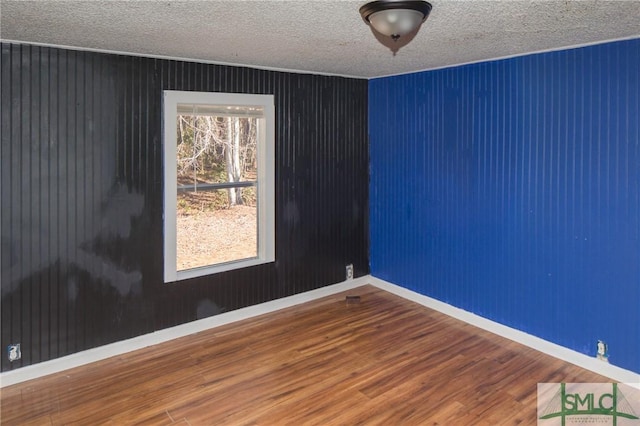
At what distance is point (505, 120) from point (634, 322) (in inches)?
67.0

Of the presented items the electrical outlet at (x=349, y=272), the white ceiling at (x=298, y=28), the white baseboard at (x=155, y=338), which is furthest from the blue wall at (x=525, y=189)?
the white baseboard at (x=155, y=338)

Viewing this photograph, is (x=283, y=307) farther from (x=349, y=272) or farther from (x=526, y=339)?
(x=526, y=339)

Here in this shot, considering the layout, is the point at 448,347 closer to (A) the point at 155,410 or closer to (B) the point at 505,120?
(B) the point at 505,120

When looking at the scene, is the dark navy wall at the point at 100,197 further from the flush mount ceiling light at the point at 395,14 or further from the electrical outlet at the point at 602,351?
the electrical outlet at the point at 602,351

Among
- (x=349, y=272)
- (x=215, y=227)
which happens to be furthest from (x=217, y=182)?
(x=349, y=272)

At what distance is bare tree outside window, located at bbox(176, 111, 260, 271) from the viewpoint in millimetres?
3973

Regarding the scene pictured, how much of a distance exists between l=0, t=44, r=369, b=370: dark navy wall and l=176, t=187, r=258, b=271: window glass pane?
224 millimetres

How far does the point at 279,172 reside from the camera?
438 centimetres

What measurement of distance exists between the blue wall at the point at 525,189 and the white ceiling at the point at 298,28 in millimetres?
299

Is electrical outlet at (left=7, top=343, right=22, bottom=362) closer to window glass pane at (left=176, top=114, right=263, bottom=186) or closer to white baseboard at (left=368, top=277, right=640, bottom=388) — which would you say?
window glass pane at (left=176, top=114, right=263, bottom=186)

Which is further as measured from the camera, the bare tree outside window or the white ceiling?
the bare tree outside window

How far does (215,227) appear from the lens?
429cm

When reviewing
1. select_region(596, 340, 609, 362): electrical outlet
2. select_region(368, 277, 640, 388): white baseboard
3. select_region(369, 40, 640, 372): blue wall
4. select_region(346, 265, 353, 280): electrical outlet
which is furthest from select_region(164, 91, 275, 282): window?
select_region(596, 340, 609, 362): electrical outlet

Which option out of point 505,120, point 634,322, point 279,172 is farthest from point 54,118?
point 634,322
